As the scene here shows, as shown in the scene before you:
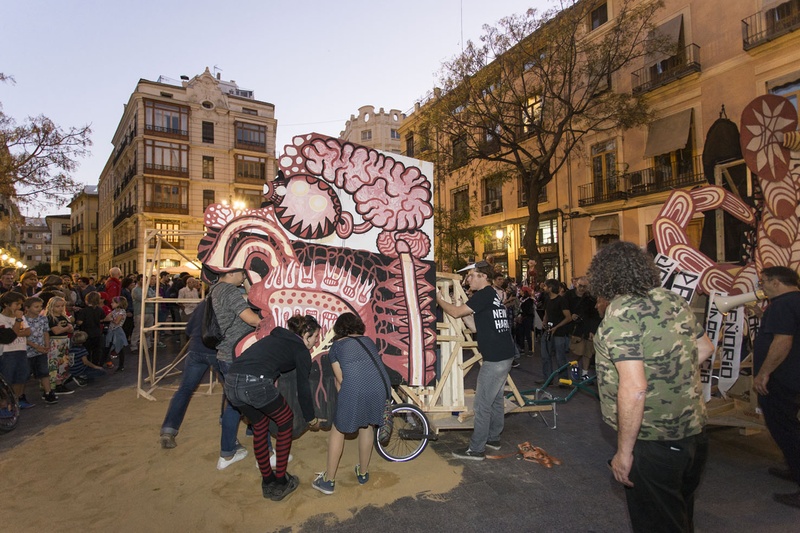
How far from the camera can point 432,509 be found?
337cm

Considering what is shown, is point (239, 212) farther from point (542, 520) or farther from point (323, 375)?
point (542, 520)

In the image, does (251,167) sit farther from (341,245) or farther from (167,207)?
(341,245)

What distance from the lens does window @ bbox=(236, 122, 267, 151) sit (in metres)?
35.1

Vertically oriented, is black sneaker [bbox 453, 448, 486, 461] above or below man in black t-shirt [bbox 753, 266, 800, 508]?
below

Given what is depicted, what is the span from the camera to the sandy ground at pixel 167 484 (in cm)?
323

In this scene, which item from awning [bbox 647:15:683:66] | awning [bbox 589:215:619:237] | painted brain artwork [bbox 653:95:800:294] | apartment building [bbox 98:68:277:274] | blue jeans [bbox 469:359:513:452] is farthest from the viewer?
apartment building [bbox 98:68:277:274]

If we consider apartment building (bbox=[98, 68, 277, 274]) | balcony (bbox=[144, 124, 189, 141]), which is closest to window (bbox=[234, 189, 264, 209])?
apartment building (bbox=[98, 68, 277, 274])

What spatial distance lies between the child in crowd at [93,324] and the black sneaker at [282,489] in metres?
6.69

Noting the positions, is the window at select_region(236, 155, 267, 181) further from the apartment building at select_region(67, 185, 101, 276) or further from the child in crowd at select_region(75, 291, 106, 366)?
the child in crowd at select_region(75, 291, 106, 366)

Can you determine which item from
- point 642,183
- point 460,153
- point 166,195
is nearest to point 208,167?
point 166,195

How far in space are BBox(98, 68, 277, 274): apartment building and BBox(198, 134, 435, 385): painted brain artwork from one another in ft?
94.9

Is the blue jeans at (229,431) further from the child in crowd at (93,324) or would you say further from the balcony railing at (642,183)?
the balcony railing at (642,183)

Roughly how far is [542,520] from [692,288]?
10.8ft

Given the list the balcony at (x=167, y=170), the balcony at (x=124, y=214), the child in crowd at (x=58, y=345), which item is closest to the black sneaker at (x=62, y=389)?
the child in crowd at (x=58, y=345)
